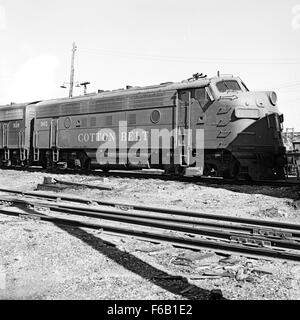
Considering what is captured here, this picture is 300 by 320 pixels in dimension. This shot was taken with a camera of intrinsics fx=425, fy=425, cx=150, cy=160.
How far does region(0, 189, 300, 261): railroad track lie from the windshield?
21.5 ft

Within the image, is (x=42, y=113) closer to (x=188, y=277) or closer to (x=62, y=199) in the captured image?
(x=62, y=199)

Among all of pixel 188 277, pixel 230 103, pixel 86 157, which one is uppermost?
pixel 230 103

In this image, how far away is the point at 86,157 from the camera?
63.3ft

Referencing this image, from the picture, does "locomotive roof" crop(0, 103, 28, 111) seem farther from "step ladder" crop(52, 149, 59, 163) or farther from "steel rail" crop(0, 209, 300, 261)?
"steel rail" crop(0, 209, 300, 261)

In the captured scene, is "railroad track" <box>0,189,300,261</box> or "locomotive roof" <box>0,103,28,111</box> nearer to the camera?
"railroad track" <box>0,189,300,261</box>

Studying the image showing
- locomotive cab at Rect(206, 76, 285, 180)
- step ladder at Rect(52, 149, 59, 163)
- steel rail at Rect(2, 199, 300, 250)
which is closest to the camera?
steel rail at Rect(2, 199, 300, 250)

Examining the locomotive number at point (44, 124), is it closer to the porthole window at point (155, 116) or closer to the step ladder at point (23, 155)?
the step ladder at point (23, 155)

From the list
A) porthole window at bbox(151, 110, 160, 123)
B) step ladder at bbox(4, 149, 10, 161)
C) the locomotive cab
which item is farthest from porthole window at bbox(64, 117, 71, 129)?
the locomotive cab

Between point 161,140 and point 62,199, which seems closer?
point 62,199

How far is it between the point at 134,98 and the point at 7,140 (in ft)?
34.4

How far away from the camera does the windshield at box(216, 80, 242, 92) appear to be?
49.2 feet

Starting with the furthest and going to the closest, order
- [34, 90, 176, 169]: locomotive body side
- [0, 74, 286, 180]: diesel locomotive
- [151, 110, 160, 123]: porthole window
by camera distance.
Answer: [34, 90, 176, 169]: locomotive body side → [151, 110, 160, 123]: porthole window → [0, 74, 286, 180]: diesel locomotive

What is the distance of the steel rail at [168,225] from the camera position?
6.46 m
